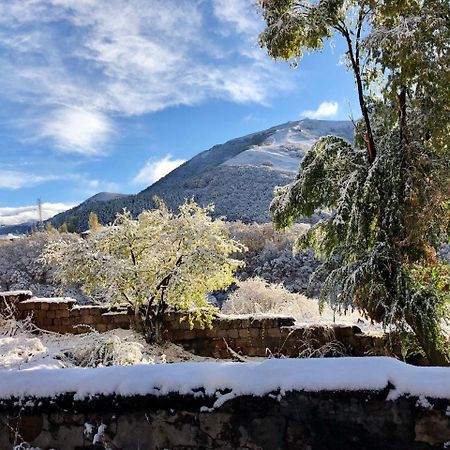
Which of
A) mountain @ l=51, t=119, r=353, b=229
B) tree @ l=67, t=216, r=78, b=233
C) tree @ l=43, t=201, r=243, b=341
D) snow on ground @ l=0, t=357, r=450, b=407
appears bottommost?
snow on ground @ l=0, t=357, r=450, b=407

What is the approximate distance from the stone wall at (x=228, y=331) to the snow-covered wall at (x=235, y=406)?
18.0 ft

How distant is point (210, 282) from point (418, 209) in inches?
169

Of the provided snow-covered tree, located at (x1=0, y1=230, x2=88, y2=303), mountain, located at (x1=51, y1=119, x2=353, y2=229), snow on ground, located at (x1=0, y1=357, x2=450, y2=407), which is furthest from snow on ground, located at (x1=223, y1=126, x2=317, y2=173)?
snow on ground, located at (x1=0, y1=357, x2=450, y2=407)

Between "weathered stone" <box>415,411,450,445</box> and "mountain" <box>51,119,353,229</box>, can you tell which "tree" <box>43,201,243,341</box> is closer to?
"weathered stone" <box>415,411,450,445</box>

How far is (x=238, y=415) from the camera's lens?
2.97 metres

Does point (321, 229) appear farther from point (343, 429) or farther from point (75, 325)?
point (343, 429)

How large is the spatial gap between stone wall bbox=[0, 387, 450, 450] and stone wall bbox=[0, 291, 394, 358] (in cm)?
550

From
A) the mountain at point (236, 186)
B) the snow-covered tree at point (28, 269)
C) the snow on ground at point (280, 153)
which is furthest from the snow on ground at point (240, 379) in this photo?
the snow on ground at point (280, 153)

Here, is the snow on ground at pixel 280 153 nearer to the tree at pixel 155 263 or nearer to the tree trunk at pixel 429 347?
the tree at pixel 155 263

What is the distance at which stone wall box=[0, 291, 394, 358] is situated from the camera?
363 inches

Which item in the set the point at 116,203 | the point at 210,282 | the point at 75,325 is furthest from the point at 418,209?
the point at 116,203

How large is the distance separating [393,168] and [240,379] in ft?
19.0

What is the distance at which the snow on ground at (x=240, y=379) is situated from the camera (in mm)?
2807

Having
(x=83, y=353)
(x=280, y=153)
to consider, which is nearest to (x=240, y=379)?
(x=83, y=353)
